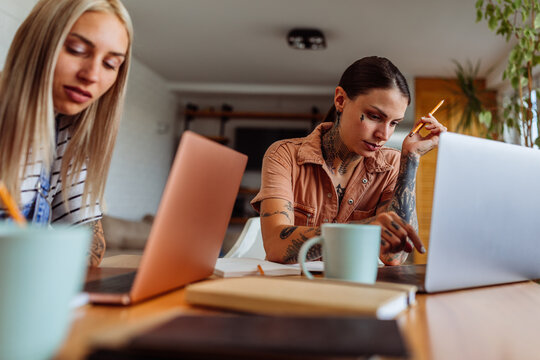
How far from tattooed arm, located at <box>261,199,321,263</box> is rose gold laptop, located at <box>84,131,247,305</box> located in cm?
30

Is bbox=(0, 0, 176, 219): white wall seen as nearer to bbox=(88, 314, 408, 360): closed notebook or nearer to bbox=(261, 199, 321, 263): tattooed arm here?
bbox=(261, 199, 321, 263): tattooed arm

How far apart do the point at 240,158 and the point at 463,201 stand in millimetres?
360

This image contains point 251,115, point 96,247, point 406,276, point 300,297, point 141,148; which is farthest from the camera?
point 251,115

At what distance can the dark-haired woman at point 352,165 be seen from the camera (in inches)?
45.3

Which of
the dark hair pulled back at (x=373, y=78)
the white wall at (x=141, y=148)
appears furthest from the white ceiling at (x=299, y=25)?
the dark hair pulled back at (x=373, y=78)

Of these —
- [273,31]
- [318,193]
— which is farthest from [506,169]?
[273,31]

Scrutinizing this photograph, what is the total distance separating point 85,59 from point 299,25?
3.12 m

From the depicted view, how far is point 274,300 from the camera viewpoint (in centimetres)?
43

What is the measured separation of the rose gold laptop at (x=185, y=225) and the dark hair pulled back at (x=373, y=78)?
682 mm

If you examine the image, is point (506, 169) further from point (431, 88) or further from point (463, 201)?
point (431, 88)

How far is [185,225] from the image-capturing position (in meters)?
0.53

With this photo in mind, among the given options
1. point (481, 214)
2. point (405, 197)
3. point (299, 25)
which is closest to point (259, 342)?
point (481, 214)

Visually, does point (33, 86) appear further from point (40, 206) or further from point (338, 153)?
point (338, 153)

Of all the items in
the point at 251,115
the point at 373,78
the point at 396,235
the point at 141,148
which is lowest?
the point at 396,235
